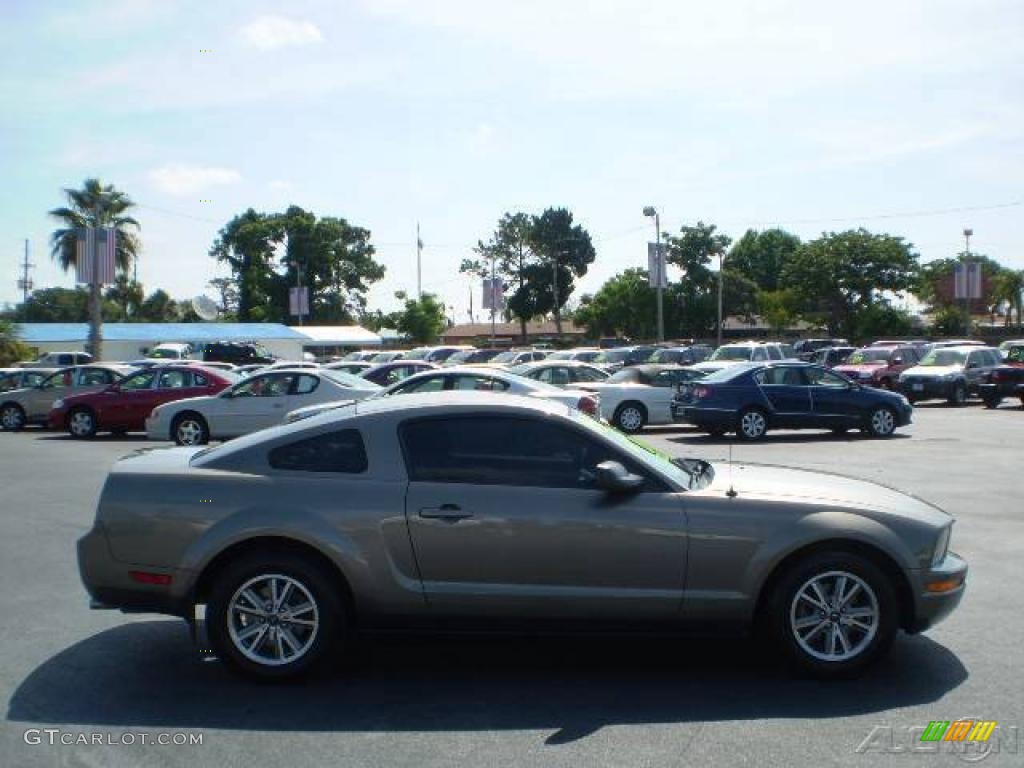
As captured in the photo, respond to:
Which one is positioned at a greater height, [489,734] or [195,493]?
[195,493]

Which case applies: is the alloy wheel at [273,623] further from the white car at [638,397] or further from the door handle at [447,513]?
the white car at [638,397]

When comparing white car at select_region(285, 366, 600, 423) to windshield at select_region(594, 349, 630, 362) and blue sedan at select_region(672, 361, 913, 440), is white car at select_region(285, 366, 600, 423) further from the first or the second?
windshield at select_region(594, 349, 630, 362)

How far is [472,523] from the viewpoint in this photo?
580cm

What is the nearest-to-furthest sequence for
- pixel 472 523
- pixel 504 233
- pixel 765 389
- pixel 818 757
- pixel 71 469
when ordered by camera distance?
1. pixel 818 757
2. pixel 472 523
3. pixel 71 469
4. pixel 765 389
5. pixel 504 233

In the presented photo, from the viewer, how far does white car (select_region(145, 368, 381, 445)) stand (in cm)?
1959

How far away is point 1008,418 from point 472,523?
2253 centimetres

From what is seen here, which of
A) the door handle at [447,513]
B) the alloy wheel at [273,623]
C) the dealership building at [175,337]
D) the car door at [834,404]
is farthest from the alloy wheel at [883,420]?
the dealership building at [175,337]

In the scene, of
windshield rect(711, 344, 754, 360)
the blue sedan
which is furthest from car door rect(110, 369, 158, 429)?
windshield rect(711, 344, 754, 360)

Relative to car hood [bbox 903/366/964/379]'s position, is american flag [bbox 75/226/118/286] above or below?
above

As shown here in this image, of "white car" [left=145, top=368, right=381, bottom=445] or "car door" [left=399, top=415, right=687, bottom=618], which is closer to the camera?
"car door" [left=399, top=415, right=687, bottom=618]

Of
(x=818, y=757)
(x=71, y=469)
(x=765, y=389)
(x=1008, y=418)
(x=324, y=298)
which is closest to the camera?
(x=818, y=757)

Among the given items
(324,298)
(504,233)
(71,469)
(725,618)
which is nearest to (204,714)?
(725,618)

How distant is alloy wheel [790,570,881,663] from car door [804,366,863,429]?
15.2 meters

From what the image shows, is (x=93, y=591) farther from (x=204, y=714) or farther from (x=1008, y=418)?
(x=1008, y=418)
